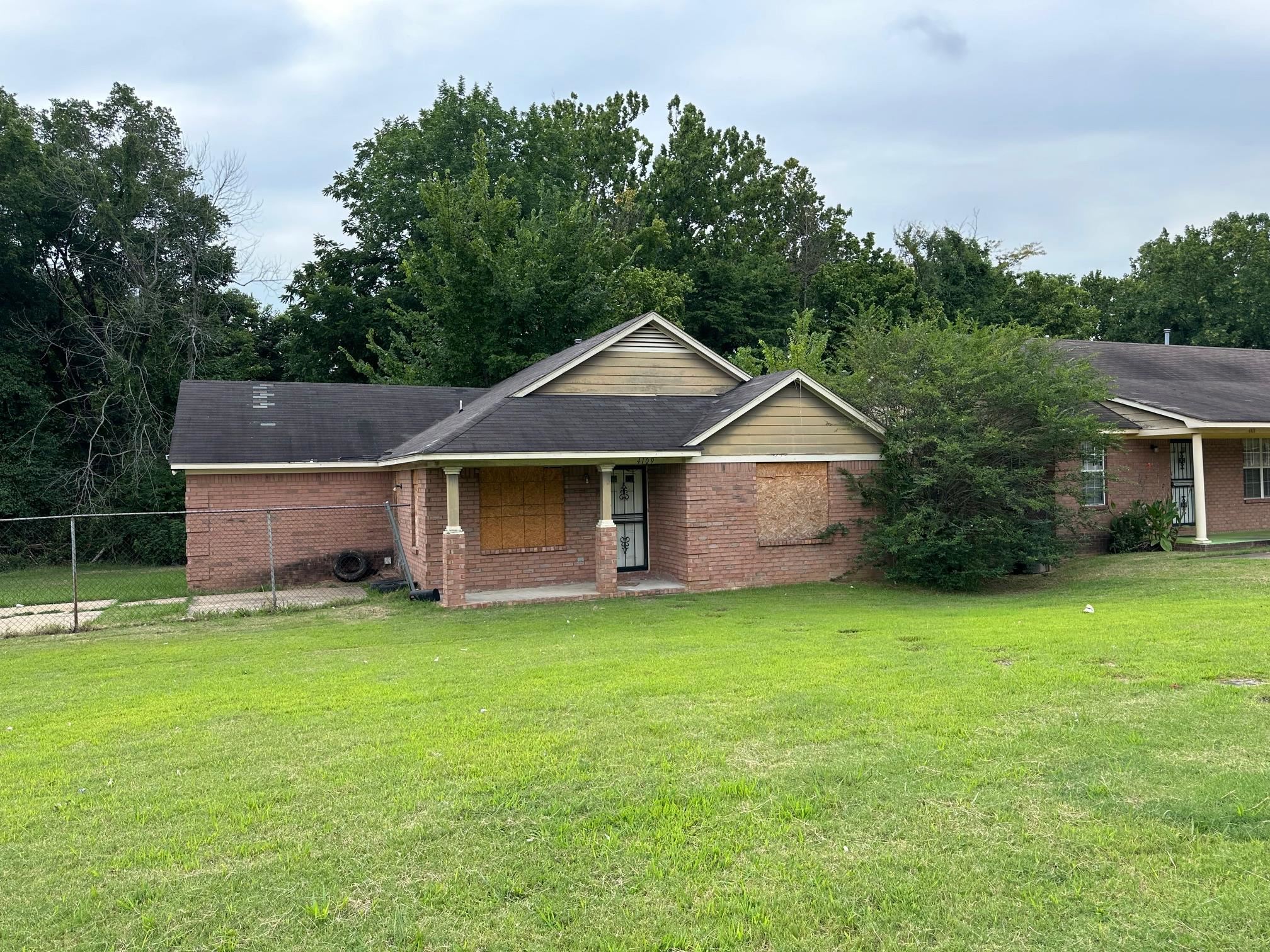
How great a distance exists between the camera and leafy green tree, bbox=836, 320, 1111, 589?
567 inches

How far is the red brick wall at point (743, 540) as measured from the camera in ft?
50.0

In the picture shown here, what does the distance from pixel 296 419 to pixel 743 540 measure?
1092cm

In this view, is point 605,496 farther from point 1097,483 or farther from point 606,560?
point 1097,483

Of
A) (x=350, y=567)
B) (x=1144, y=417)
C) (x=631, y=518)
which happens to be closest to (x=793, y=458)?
(x=631, y=518)

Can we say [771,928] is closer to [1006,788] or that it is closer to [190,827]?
[1006,788]

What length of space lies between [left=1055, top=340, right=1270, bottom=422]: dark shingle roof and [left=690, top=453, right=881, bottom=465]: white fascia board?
6.10 metres

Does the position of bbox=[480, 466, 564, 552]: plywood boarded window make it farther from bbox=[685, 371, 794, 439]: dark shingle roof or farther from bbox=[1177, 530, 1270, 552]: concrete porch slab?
bbox=[1177, 530, 1270, 552]: concrete porch slab

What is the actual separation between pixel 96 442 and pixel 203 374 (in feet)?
13.7

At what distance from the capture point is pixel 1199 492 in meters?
17.4

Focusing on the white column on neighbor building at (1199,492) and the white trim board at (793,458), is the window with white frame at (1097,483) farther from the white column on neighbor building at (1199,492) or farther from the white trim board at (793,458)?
the white trim board at (793,458)

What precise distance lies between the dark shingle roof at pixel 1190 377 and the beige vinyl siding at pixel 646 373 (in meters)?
8.13

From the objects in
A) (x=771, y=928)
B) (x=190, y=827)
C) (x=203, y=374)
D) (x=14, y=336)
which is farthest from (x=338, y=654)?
(x=14, y=336)

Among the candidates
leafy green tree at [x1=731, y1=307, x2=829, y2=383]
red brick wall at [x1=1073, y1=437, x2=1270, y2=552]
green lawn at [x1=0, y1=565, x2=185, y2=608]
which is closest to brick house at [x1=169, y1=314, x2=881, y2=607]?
green lawn at [x1=0, y1=565, x2=185, y2=608]

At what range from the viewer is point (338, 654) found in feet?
32.3
